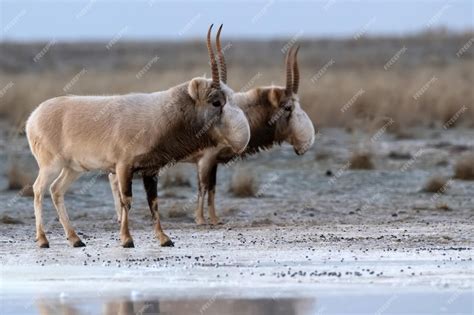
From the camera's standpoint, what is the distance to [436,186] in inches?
778

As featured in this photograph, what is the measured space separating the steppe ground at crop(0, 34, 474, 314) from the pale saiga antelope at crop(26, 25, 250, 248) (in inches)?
28.4

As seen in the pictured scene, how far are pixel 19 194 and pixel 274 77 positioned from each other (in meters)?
20.9

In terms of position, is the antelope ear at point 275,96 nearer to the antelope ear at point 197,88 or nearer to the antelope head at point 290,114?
the antelope head at point 290,114

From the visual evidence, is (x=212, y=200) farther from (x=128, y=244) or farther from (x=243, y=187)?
(x=128, y=244)

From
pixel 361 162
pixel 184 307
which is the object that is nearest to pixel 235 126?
pixel 184 307

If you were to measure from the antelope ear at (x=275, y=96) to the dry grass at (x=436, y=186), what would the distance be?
348 centimetres

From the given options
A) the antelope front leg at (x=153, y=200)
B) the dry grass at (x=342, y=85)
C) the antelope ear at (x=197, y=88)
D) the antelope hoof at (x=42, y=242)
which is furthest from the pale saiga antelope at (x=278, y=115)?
the dry grass at (x=342, y=85)

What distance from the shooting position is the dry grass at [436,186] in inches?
776

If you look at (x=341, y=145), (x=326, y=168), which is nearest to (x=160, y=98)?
(x=326, y=168)

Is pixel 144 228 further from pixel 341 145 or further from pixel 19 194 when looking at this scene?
pixel 341 145

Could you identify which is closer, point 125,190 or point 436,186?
point 125,190

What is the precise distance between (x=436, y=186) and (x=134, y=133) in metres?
7.07

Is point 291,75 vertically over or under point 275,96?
over

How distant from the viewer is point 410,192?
2000cm
